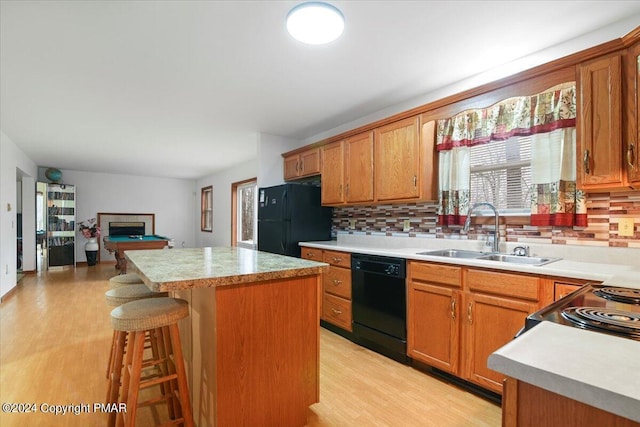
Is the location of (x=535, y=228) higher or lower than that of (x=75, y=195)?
lower

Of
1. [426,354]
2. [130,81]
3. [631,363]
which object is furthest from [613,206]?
[130,81]

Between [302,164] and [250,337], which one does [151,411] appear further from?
[302,164]

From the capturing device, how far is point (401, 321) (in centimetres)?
248

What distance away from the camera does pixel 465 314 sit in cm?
208

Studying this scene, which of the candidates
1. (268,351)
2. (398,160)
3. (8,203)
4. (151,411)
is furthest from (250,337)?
(8,203)

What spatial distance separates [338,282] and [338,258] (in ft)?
0.77

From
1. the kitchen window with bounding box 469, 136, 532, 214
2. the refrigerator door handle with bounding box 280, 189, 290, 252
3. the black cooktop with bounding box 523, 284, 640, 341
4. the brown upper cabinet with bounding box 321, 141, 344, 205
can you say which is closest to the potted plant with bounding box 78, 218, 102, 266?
the refrigerator door handle with bounding box 280, 189, 290, 252

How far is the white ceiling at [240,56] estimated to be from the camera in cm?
184

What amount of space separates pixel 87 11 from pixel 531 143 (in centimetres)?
296

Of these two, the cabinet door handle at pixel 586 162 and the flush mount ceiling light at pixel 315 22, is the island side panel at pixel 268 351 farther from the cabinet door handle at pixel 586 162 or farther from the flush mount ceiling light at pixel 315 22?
the cabinet door handle at pixel 586 162

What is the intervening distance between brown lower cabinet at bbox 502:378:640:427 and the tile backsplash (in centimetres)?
191

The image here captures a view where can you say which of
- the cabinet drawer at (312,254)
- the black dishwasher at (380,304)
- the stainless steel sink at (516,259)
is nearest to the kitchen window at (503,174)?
the stainless steel sink at (516,259)

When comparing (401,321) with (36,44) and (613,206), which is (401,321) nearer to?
(613,206)

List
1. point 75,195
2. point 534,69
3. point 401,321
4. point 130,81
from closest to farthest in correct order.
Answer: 1. point 534,69
2. point 401,321
3. point 130,81
4. point 75,195
